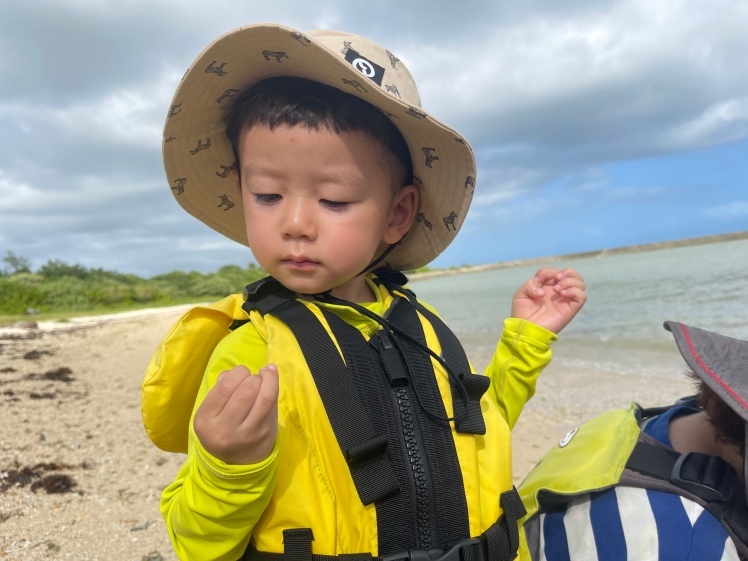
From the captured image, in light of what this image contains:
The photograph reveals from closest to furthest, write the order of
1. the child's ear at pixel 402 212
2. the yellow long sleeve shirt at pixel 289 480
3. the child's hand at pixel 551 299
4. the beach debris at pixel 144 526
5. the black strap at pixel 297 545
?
the yellow long sleeve shirt at pixel 289 480
the black strap at pixel 297 545
the child's ear at pixel 402 212
the child's hand at pixel 551 299
the beach debris at pixel 144 526

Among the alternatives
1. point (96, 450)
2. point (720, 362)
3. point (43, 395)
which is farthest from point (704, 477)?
point (43, 395)

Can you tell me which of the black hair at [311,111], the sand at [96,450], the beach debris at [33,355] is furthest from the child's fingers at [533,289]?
the beach debris at [33,355]

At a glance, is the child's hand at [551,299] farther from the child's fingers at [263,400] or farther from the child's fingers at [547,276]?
the child's fingers at [263,400]

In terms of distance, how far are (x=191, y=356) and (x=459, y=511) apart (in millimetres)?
892

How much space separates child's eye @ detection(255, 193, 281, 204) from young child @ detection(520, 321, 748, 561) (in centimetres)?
129

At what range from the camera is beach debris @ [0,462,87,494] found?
3322mm

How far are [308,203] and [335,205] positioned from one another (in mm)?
86

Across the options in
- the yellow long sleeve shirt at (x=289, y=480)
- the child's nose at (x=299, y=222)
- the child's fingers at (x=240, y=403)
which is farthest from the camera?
the child's nose at (x=299, y=222)

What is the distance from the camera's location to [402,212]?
6.34 feet

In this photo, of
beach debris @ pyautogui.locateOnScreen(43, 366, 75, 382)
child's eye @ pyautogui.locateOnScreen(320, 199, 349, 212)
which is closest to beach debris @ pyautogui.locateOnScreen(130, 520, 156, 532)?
child's eye @ pyautogui.locateOnScreen(320, 199, 349, 212)

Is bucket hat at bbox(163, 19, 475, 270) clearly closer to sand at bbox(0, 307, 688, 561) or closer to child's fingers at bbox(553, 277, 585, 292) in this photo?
child's fingers at bbox(553, 277, 585, 292)

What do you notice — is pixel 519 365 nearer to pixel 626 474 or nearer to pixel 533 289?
pixel 533 289

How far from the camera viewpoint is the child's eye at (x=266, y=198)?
1542 mm

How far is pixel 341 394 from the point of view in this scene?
4.73 ft
